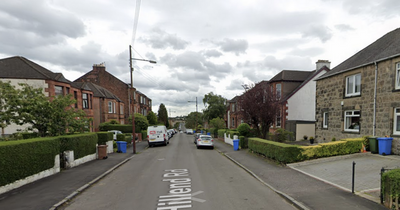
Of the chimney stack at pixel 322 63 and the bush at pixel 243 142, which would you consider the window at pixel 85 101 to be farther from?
the chimney stack at pixel 322 63

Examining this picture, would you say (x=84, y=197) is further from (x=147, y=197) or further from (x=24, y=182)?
(x=24, y=182)

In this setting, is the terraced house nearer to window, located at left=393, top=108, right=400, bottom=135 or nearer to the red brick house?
window, located at left=393, top=108, right=400, bottom=135

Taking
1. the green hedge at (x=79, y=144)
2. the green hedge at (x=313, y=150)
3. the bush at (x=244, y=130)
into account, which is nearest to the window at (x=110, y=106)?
the green hedge at (x=79, y=144)

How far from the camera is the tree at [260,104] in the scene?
17312 millimetres

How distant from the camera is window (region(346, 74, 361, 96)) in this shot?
1358 cm

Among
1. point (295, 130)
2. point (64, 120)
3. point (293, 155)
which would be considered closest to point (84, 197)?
point (64, 120)

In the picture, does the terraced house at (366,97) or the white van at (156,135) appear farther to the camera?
the white van at (156,135)

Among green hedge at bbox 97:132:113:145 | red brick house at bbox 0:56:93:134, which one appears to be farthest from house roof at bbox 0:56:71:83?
green hedge at bbox 97:132:113:145

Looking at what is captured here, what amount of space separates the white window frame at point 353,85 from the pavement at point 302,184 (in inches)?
190

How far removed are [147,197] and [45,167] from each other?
5613 millimetres

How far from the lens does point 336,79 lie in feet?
50.8

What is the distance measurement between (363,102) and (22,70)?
90.9 ft

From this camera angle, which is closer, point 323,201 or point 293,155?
point 323,201

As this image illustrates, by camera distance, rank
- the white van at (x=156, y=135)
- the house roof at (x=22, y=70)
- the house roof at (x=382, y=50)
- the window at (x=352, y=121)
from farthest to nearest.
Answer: the white van at (x=156, y=135), the house roof at (x=22, y=70), the window at (x=352, y=121), the house roof at (x=382, y=50)
